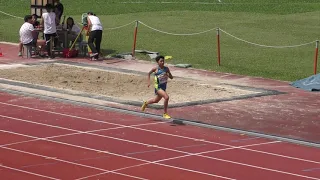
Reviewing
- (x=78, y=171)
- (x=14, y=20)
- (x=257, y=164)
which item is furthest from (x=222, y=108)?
(x=14, y=20)

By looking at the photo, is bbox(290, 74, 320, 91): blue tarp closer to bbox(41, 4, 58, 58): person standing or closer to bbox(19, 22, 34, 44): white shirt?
bbox(41, 4, 58, 58): person standing

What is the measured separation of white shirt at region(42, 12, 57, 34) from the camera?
3019 cm

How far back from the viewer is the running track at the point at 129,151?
16516mm

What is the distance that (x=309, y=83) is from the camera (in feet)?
84.7

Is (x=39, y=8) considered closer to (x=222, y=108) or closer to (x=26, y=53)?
(x=26, y=53)

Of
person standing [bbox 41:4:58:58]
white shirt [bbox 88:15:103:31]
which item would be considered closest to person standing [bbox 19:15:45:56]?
person standing [bbox 41:4:58:58]

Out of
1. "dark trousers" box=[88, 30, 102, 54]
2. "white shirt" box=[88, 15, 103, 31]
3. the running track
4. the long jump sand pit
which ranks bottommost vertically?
the running track

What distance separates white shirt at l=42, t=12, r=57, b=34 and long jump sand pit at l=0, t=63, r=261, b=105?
2.16m

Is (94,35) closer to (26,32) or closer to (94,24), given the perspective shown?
(94,24)

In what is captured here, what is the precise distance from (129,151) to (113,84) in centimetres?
776

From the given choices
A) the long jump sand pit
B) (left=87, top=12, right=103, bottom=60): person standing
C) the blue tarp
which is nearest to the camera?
the long jump sand pit

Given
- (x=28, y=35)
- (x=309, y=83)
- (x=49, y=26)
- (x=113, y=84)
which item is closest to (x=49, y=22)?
(x=49, y=26)

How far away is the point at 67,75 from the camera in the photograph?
26.8 meters

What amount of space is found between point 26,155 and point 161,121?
4.31 m
